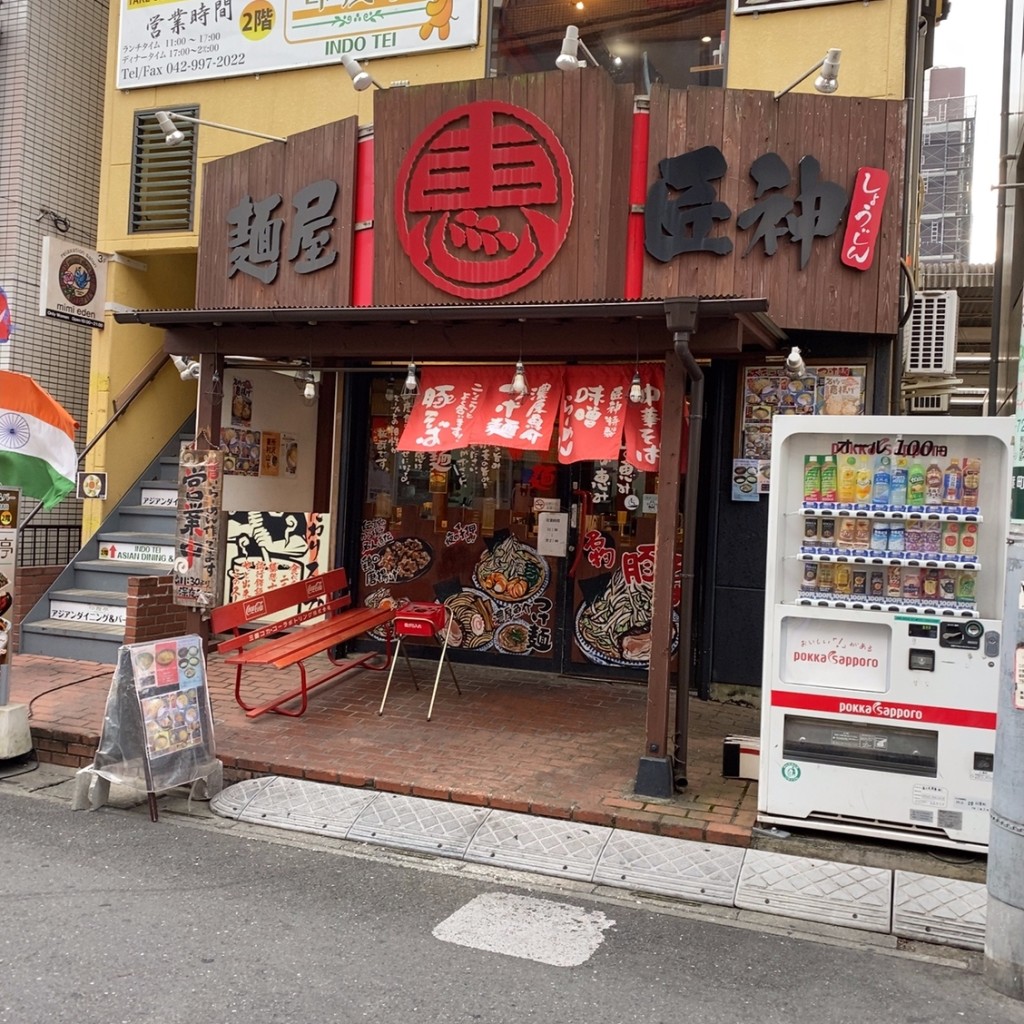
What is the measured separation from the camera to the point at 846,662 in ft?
18.8

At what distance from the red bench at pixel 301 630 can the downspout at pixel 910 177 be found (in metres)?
5.21

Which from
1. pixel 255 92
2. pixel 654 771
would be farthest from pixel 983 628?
pixel 255 92

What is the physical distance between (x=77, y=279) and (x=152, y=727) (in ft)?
20.9

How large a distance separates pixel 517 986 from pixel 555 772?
2.58 meters

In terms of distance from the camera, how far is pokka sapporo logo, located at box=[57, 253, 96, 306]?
33.7ft

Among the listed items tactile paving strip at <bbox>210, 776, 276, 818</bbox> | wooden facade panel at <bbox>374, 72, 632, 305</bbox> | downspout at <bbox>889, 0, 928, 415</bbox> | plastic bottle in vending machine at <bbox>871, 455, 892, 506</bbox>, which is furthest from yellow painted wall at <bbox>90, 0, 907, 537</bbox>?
tactile paving strip at <bbox>210, 776, 276, 818</bbox>

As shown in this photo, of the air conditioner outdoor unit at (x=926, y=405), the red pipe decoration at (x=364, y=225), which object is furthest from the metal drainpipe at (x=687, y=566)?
the air conditioner outdoor unit at (x=926, y=405)

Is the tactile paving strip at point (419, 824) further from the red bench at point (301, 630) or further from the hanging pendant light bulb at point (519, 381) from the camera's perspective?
the hanging pendant light bulb at point (519, 381)

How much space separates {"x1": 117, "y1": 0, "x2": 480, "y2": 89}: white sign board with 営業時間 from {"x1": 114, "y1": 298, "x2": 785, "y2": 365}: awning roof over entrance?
4025mm

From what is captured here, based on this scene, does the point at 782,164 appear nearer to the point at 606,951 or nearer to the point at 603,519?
the point at 603,519

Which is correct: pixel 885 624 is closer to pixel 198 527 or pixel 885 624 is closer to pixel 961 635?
pixel 961 635

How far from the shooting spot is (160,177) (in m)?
10.8

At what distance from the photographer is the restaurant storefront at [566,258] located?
664cm

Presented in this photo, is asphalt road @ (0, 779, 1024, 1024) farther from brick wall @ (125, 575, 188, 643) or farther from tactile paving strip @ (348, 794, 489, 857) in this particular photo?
brick wall @ (125, 575, 188, 643)
